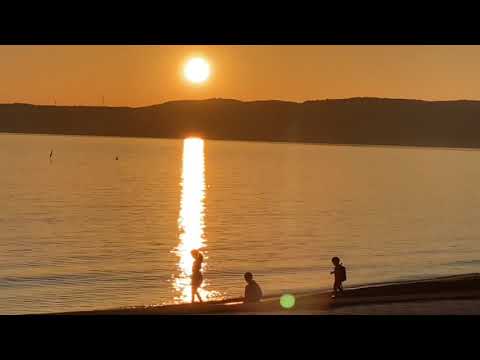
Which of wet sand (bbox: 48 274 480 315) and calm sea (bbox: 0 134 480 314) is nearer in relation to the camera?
wet sand (bbox: 48 274 480 315)

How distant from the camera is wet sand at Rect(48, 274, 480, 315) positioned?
10.1 metres

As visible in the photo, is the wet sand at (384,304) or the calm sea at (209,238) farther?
the calm sea at (209,238)

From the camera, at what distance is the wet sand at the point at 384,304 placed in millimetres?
10078

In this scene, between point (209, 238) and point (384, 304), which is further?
Answer: point (209, 238)

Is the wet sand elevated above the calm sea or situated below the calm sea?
below

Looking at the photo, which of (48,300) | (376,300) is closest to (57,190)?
(48,300)

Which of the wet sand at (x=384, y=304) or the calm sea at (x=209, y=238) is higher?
the calm sea at (x=209, y=238)

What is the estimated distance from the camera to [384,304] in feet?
38.2

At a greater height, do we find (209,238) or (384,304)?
(209,238)
